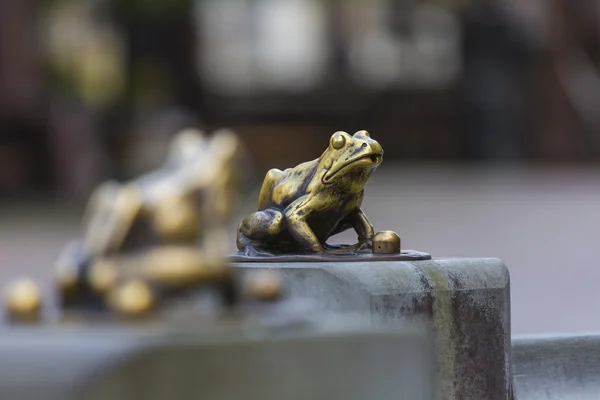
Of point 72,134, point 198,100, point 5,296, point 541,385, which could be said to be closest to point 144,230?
point 5,296

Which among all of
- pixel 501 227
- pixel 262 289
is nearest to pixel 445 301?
pixel 262 289

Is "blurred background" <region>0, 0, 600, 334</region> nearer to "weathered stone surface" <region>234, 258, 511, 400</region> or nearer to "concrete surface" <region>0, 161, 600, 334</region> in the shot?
"concrete surface" <region>0, 161, 600, 334</region>

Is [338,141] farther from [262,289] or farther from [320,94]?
[320,94]

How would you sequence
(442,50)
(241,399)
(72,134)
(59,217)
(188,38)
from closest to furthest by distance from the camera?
(241,399) → (59,217) → (72,134) → (188,38) → (442,50)

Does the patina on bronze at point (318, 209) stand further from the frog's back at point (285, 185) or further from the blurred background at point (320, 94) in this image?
the blurred background at point (320, 94)

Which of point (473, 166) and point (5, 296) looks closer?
point (5, 296)

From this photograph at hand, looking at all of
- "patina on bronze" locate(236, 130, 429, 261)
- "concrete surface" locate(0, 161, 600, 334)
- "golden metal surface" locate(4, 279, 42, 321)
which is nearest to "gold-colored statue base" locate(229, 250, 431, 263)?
"patina on bronze" locate(236, 130, 429, 261)

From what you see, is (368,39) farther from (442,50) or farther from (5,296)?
(5,296)
